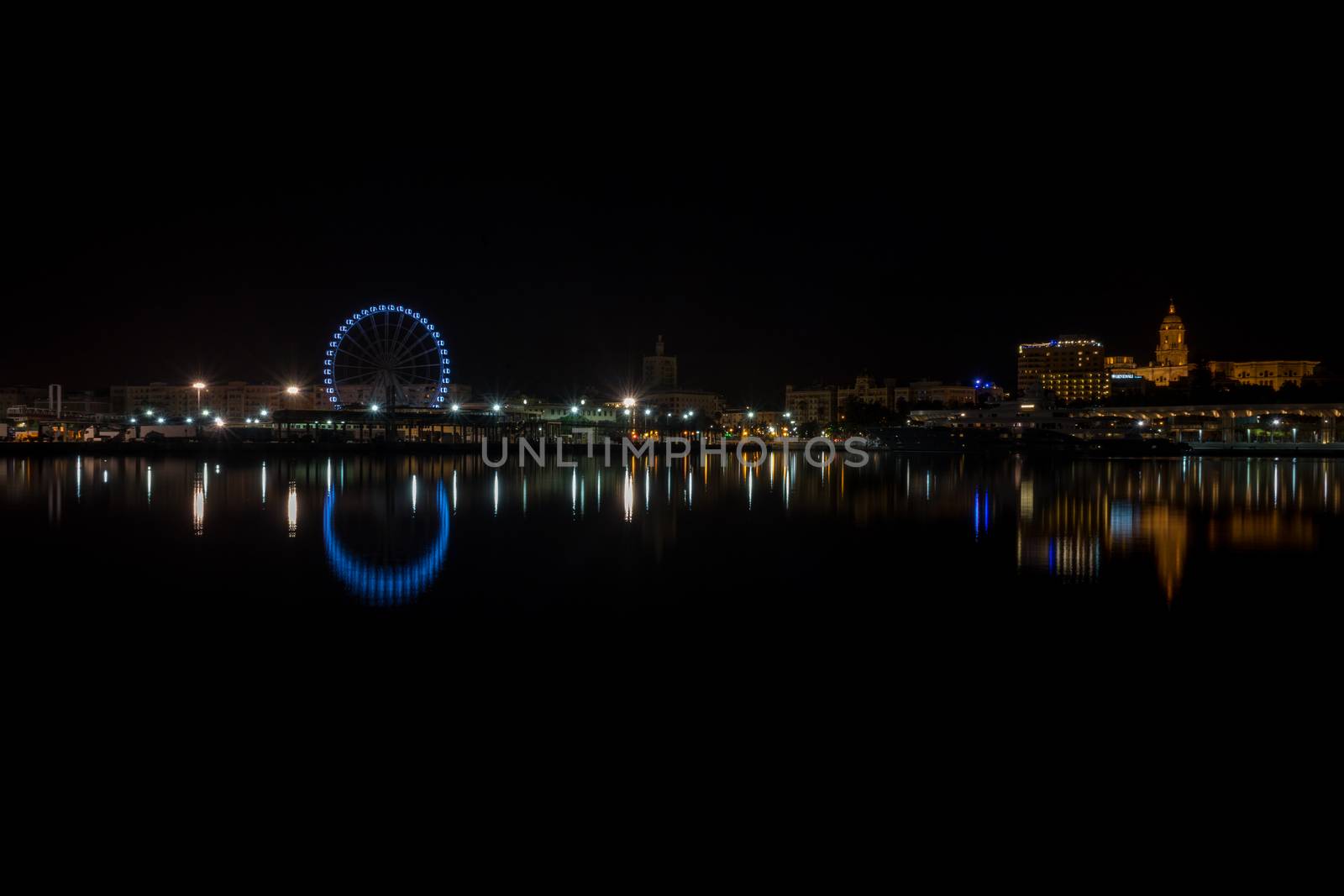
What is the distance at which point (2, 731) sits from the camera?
4531 mm

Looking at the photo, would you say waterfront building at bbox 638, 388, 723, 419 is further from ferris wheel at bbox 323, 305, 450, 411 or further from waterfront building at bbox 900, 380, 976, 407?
ferris wheel at bbox 323, 305, 450, 411

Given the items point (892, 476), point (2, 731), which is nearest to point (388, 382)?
point (892, 476)

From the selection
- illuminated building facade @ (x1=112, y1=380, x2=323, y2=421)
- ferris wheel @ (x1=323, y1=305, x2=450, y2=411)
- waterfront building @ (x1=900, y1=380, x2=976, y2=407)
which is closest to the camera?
ferris wheel @ (x1=323, y1=305, x2=450, y2=411)

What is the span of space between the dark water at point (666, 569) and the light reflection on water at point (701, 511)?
0.28ft

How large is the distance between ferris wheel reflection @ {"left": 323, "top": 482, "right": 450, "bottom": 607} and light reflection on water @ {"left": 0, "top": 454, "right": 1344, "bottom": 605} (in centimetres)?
4

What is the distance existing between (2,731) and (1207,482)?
24.5 m

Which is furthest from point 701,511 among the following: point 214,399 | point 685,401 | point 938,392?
point 685,401

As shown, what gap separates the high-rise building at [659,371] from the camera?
12044 cm

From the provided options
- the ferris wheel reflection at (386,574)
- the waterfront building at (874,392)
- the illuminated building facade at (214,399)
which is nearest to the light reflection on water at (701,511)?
the ferris wheel reflection at (386,574)

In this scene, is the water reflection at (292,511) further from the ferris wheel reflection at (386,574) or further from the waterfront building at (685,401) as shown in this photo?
the waterfront building at (685,401)

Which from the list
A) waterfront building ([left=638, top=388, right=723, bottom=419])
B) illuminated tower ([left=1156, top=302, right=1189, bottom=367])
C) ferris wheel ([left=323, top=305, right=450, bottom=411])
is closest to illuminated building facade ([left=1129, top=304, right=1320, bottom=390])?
illuminated tower ([left=1156, top=302, right=1189, bottom=367])

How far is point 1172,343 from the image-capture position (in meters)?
114

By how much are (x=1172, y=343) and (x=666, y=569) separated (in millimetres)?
120742

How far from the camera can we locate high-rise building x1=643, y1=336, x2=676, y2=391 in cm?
12044
